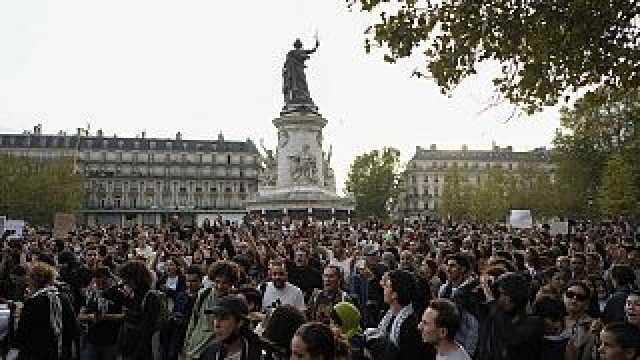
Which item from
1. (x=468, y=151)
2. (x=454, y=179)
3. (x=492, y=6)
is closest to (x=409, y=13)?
(x=492, y=6)

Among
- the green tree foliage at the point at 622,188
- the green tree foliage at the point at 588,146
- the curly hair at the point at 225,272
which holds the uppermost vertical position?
the green tree foliage at the point at 588,146

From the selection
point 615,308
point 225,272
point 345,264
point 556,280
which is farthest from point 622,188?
point 225,272

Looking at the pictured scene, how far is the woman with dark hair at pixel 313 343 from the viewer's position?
4855 millimetres

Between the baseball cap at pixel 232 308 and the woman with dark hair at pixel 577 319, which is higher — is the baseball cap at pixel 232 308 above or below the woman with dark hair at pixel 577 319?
above

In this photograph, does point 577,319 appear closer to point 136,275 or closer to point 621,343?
point 621,343

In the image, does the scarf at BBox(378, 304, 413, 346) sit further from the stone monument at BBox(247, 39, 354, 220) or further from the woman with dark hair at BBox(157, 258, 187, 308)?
the stone monument at BBox(247, 39, 354, 220)

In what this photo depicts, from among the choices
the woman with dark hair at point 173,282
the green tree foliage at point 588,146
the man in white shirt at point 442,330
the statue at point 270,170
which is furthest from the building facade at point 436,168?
the man in white shirt at point 442,330

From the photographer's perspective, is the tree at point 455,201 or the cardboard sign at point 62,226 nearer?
the cardboard sign at point 62,226

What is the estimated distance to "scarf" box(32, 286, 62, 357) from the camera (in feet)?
27.9

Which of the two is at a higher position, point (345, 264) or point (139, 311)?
point (345, 264)

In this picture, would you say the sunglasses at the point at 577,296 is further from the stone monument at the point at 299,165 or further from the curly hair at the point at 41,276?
the stone monument at the point at 299,165

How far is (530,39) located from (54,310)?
812 cm

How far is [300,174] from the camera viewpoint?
5219cm

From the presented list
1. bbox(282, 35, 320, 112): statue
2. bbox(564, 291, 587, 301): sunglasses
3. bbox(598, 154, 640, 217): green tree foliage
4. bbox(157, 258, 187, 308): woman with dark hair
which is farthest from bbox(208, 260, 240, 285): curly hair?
bbox(282, 35, 320, 112): statue
